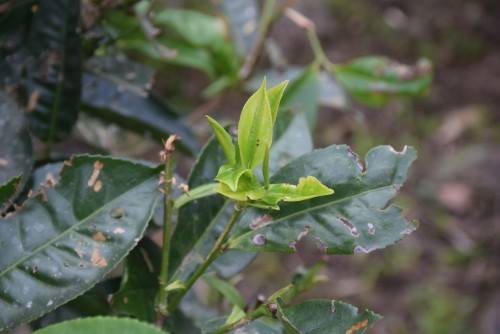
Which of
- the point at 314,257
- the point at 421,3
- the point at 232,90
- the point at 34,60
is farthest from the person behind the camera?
the point at 421,3

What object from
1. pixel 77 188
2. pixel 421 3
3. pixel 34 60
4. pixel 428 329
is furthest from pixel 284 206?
pixel 421 3

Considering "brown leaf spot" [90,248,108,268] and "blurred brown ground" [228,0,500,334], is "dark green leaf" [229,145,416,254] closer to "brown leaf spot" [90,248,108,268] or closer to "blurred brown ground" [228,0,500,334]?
"brown leaf spot" [90,248,108,268]

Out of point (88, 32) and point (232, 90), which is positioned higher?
point (88, 32)

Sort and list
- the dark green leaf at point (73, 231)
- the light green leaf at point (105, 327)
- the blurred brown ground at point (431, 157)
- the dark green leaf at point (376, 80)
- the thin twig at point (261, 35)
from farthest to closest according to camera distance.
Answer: the blurred brown ground at point (431, 157), the dark green leaf at point (376, 80), the thin twig at point (261, 35), the dark green leaf at point (73, 231), the light green leaf at point (105, 327)

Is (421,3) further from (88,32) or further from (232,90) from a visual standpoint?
(88,32)

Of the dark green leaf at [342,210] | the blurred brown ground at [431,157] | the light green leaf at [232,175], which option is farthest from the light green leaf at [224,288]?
the blurred brown ground at [431,157]

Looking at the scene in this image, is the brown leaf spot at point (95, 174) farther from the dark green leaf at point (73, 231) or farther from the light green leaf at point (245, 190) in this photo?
the light green leaf at point (245, 190)

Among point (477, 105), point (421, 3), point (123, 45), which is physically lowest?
point (477, 105)
